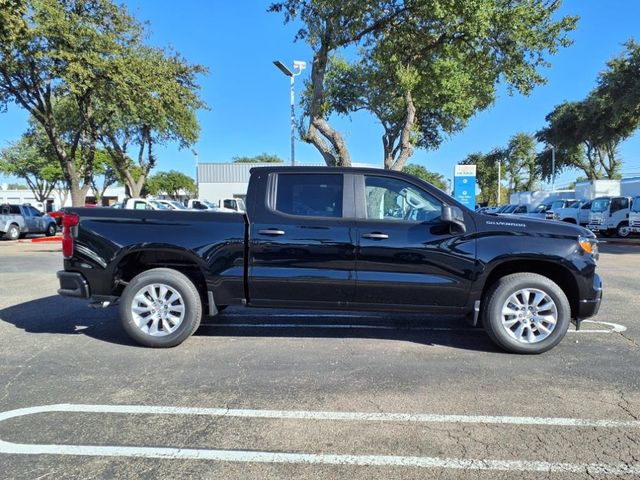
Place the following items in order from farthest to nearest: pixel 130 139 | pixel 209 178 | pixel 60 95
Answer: pixel 209 178
pixel 130 139
pixel 60 95

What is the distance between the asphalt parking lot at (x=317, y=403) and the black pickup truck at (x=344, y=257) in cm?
48

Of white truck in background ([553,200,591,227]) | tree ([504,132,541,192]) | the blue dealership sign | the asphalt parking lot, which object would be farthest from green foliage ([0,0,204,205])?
tree ([504,132,541,192])

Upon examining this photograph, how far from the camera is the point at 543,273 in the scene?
534 centimetres

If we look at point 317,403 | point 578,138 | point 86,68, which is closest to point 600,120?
point 578,138

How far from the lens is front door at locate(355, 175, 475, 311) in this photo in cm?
502

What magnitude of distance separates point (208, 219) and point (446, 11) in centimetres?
986

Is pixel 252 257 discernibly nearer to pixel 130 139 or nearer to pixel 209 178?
pixel 130 139

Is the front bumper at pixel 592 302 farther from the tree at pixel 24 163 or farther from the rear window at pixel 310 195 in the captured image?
the tree at pixel 24 163

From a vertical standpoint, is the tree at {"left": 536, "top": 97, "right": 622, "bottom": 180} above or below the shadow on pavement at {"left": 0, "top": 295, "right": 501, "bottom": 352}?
above

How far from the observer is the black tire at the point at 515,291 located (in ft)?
16.5

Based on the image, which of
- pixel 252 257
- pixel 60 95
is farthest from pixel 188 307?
pixel 60 95

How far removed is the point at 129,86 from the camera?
20.2m

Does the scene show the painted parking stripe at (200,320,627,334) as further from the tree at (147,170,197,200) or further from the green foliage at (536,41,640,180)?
the tree at (147,170,197,200)

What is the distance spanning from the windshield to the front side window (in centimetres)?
2123
